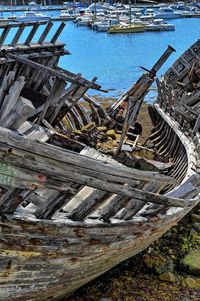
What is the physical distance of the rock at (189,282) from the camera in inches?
315

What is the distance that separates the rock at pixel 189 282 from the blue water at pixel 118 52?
22.4 metres

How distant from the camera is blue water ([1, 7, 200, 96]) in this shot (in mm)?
38138

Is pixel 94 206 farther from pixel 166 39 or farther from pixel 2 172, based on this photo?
pixel 166 39

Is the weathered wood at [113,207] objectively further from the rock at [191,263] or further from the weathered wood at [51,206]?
the rock at [191,263]

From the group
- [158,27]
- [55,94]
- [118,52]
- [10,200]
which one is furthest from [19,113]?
[158,27]

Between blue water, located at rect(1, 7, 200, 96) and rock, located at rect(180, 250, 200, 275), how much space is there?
2184 cm

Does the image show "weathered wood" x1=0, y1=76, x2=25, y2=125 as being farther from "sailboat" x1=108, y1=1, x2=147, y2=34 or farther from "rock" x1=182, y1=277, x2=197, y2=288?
"sailboat" x1=108, y1=1, x2=147, y2=34

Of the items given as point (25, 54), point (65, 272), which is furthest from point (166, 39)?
point (65, 272)

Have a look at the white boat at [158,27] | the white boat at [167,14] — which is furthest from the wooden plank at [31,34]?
the white boat at [167,14]

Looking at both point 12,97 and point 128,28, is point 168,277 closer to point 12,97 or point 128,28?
point 12,97

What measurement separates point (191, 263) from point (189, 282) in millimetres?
441

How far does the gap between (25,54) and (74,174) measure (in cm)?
743

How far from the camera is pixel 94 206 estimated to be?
17.2 ft

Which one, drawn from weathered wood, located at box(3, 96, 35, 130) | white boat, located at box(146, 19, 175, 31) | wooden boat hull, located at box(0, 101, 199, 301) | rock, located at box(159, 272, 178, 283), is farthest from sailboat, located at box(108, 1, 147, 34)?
weathered wood, located at box(3, 96, 35, 130)
